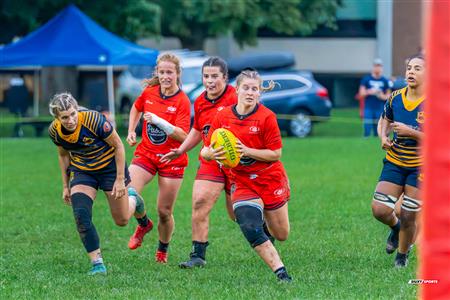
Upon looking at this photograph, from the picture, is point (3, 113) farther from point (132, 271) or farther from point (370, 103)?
point (132, 271)

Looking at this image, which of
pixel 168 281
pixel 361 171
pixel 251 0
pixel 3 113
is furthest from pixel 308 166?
pixel 3 113

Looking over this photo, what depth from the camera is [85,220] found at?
26.8 ft

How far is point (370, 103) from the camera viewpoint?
24.6m

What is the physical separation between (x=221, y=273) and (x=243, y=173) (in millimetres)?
1038

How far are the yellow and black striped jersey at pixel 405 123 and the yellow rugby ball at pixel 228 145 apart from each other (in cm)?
155

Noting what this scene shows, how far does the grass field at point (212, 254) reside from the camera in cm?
752

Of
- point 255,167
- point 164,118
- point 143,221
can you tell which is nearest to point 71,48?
point 143,221

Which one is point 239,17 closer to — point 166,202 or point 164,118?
point 164,118

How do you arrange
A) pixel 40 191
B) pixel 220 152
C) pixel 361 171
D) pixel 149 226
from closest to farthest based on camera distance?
pixel 220 152 → pixel 149 226 → pixel 40 191 → pixel 361 171

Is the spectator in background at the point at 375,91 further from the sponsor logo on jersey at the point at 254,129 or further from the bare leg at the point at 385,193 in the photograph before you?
the sponsor logo on jersey at the point at 254,129

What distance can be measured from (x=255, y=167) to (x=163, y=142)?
1527 mm

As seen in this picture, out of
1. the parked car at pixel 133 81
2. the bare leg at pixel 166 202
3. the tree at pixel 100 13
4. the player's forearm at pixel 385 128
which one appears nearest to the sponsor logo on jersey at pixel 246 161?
the player's forearm at pixel 385 128

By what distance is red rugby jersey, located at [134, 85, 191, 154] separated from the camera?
9.06 m

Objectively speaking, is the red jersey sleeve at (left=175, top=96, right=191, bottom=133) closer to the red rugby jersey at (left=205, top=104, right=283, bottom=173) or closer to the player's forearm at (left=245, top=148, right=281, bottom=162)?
the red rugby jersey at (left=205, top=104, right=283, bottom=173)
